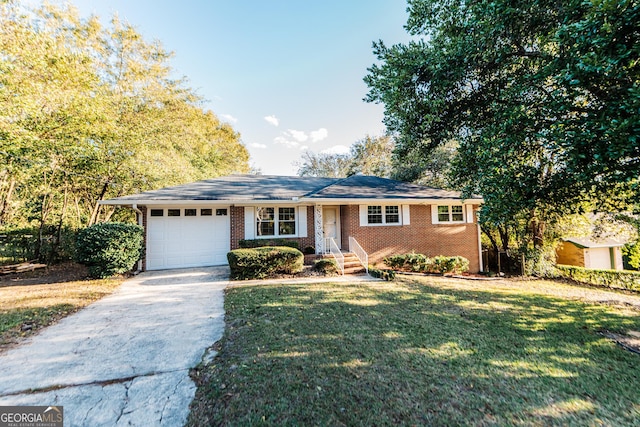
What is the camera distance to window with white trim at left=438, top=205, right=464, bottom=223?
12109mm

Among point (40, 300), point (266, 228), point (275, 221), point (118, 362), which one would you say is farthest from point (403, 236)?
point (40, 300)

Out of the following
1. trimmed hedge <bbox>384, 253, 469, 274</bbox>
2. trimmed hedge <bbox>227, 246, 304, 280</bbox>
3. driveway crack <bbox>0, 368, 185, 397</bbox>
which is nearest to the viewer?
driveway crack <bbox>0, 368, 185, 397</bbox>

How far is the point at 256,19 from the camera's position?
10.3 metres

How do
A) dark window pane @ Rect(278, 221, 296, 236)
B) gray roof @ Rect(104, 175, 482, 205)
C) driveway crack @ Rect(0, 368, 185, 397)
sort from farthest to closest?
dark window pane @ Rect(278, 221, 296, 236)
gray roof @ Rect(104, 175, 482, 205)
driveway crack @ Rect(0, 368, 185, 397)

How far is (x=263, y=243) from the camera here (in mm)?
10625

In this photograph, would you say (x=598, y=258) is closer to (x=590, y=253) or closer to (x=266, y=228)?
(x=590, y=253)

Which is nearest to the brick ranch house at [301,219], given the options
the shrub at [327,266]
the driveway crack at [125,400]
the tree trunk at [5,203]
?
the shrub at [327,266]

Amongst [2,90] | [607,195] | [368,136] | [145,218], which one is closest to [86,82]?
[2,90]

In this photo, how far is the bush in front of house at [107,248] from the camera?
26.1 ft

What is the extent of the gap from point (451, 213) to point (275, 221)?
27.6 feet

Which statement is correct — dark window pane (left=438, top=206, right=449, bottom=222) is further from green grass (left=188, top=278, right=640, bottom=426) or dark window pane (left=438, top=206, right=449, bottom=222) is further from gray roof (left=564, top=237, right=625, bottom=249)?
gray roof (left=564, top=237, right=625, bottom=249)

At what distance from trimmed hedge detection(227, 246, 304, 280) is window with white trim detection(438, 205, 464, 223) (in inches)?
289

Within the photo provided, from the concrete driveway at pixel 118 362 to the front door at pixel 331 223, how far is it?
22.8ft

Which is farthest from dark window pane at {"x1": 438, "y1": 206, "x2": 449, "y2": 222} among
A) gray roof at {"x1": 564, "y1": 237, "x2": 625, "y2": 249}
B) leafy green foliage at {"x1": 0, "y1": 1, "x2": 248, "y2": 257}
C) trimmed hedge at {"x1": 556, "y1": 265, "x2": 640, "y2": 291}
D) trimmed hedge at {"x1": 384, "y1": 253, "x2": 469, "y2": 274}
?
leafy green foliage at {"x1": 0, "y1": 1, "x2": 248, "y2": 257}
